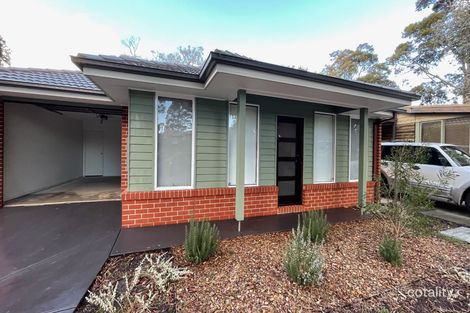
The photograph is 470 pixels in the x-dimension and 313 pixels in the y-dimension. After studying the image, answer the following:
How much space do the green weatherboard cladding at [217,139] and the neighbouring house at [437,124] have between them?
424 centimetres

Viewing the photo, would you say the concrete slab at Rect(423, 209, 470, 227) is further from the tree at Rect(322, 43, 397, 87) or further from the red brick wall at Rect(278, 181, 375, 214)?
the tree at Rect(322, 43, 397, 87)

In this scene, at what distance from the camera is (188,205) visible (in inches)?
158

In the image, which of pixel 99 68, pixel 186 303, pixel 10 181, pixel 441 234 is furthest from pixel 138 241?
pixel 441 234

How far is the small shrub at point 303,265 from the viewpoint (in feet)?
6.97

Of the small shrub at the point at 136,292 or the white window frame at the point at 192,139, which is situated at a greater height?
the white window frame at the point at 192,139

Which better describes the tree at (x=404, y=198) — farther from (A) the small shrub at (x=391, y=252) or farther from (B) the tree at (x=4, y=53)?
(B) the tree at (x=4, y=53)

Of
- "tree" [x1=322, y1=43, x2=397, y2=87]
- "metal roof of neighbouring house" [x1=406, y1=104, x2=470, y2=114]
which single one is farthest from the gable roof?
"tree" [x1=322, y1=43, x2=397, y2=87]

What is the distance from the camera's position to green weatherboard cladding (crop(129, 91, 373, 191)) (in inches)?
144

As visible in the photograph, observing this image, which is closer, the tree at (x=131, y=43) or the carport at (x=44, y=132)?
the carport at (x=44, y=132)

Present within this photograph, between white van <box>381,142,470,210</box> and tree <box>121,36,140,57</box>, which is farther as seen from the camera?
tree <box>121,36,140,57</box>

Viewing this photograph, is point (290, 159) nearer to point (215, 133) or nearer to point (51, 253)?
point (215, 133)

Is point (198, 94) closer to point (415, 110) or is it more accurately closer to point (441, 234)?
point (441, 234)

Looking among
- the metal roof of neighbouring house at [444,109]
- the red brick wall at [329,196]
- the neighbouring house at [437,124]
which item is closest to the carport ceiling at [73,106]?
the red brick wall at [329,196]

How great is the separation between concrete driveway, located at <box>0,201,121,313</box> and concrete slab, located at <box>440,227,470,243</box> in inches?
218
